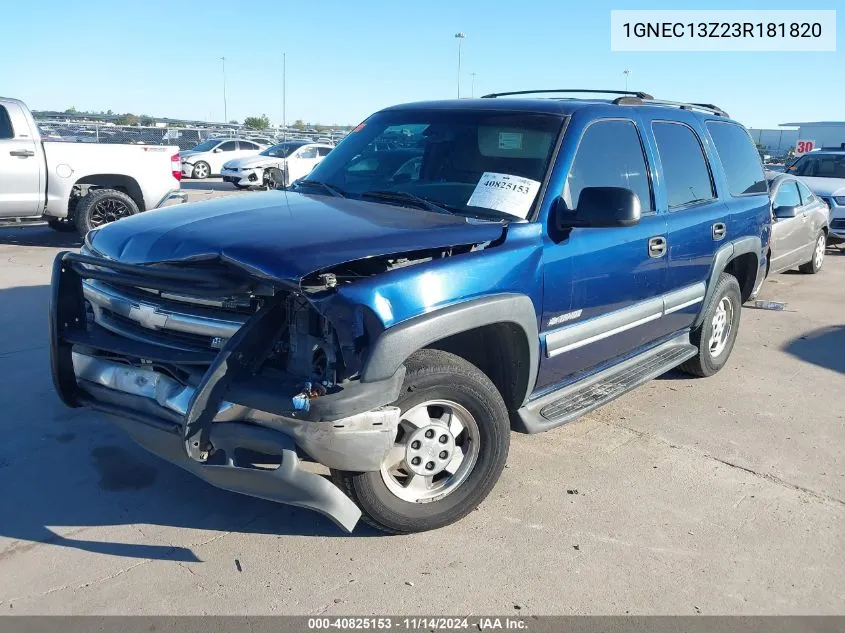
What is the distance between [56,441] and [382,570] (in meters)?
2.18

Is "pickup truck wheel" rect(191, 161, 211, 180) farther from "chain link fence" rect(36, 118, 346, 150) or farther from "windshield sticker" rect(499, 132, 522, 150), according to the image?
"windshield sticker" rect(499, 132, 522, 150)

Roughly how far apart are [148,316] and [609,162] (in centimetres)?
258

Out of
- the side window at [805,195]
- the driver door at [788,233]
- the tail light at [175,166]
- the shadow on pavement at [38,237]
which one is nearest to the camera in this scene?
the driver door at [788,233]

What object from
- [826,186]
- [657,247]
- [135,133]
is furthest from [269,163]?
[657,247]

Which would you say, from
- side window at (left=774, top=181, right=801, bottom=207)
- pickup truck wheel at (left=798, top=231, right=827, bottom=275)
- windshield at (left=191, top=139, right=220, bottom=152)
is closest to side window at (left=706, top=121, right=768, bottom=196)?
side window at (left=774, top=181, right=801, bottom=207)

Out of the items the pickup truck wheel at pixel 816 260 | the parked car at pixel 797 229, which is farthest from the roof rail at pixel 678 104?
the pickup truck wheel at pixel 816 260

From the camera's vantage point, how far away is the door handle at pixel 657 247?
4375mm

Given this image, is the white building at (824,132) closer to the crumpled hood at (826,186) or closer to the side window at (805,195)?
the crumpled hood at (826,186)

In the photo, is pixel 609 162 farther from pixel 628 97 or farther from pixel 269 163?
pixel 269 163

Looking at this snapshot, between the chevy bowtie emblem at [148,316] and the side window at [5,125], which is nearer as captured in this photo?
the chevy bowtie emblem at [148,316]

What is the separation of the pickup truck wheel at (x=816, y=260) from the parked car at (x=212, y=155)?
1912cm

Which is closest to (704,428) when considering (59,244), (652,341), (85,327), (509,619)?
(652,341)

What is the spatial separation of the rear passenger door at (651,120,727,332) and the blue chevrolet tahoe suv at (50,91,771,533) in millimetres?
23

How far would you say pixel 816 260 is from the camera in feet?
35.0
